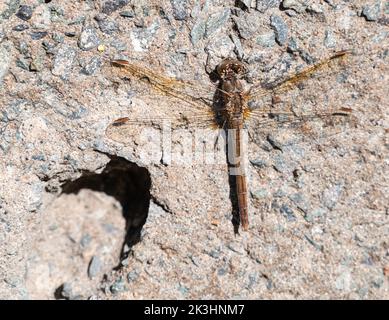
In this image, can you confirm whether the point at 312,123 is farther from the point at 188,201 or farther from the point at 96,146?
the point at 96,146

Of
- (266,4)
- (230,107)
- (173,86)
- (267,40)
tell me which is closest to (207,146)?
(230,107)

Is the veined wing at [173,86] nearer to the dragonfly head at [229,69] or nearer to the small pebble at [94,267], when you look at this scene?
the dragonfly head at [229,69]

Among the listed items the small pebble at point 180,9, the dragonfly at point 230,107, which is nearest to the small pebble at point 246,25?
the dragonfly at point 230,107

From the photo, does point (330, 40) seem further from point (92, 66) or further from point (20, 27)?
point (20, 27)

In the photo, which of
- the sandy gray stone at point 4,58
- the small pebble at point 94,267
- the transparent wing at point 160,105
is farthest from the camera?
the small pebble at point 94,267
